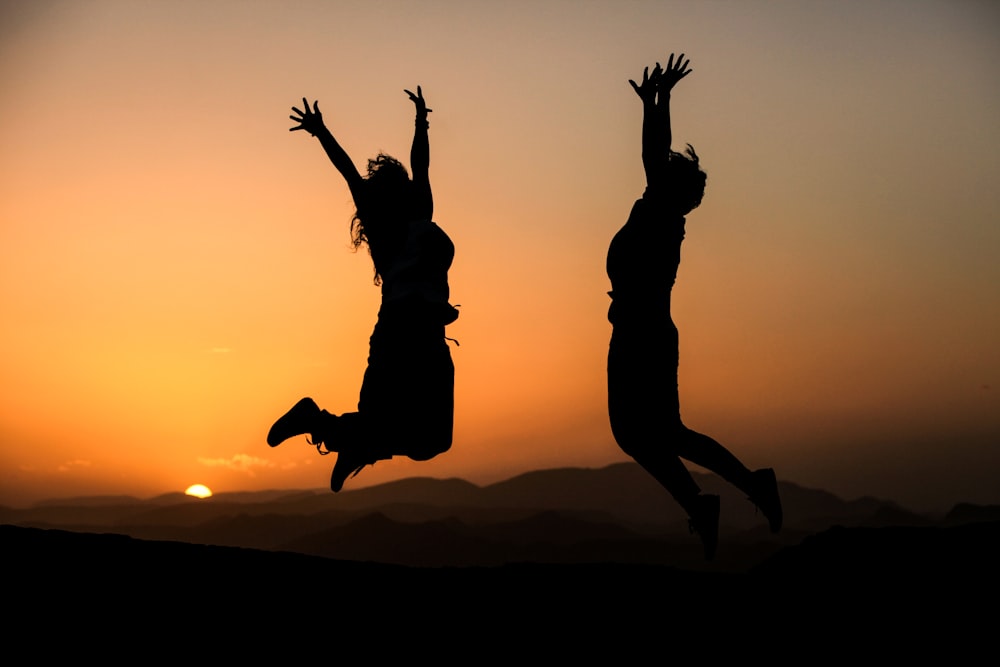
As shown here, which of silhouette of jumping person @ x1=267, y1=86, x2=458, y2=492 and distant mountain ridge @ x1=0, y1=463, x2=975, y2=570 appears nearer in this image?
silhouette of jumping person @ x1=267, y1=86, x2=458, y2=492

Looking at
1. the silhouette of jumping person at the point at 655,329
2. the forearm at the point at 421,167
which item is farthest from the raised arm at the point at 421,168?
the silhouette of jumping person at the point at 655,329

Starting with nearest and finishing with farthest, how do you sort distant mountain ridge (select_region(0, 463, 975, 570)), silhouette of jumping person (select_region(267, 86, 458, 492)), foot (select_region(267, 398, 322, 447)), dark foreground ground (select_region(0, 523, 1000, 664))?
dark foreground ground (select_region(0, 523, 1000, 664)) < silhouette of jumping person (select_region(267, 86, 458, 492)) < foot (select_region(267, 398, 322, 447)) < distant mountain ridge (select_region(0, 463, 975, 570))

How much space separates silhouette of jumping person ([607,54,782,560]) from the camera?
257 inches

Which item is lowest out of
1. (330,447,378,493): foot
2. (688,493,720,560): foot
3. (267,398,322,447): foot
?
(688,493,720,560): foot

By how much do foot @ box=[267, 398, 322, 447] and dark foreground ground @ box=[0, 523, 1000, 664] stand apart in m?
1.10

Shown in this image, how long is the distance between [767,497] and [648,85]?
2949 millimetres

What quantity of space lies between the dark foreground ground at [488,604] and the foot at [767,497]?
955 mm

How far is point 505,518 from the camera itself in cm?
10819

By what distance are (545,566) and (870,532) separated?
7.67 feet

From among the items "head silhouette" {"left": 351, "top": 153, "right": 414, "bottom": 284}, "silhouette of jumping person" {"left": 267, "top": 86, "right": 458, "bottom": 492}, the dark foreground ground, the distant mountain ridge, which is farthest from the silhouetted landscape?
the distant mountain ridge

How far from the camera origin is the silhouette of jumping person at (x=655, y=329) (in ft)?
21.4

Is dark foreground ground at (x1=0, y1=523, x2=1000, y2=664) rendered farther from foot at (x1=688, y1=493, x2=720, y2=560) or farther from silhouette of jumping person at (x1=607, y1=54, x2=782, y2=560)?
silhouette of jumping person at (x1=607, y1=54, x2=782, y2=560)

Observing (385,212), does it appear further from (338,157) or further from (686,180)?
(686,180)

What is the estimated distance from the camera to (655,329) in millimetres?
6543
